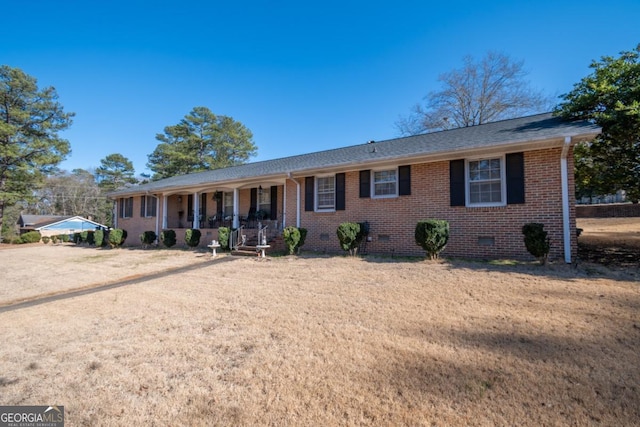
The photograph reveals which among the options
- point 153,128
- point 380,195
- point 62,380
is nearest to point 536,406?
point 62,380

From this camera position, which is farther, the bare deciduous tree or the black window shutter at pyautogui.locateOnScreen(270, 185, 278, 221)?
the bare deciduous tree

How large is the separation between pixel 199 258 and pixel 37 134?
3005 centimetres

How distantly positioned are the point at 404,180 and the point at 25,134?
3635cm

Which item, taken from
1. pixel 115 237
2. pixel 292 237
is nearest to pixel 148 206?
pixel 115 237

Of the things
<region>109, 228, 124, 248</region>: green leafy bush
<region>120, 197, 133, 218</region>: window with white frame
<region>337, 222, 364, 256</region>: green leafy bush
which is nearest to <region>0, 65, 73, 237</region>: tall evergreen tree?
<region>120, 197, 133, 218</region>: window with white frame

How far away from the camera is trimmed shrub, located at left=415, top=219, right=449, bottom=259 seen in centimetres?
797

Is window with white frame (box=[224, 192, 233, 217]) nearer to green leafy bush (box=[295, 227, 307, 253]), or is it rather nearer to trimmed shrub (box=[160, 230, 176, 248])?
trimmed shrub (box=[160, 230, 176, 248])

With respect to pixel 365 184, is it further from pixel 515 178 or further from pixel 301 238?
pixel 515 178

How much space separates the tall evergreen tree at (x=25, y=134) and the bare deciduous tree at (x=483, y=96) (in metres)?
34.5

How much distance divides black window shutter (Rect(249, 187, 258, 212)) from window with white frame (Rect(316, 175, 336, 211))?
4.41 meters

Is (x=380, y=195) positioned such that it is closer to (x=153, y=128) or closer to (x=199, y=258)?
Result: (x=199, y=258)

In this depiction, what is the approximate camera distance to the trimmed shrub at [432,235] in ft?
26.1

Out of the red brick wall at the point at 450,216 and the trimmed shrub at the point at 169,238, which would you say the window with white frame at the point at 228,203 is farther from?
the red brick wall at the point at 450,216

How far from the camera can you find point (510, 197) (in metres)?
8.38
